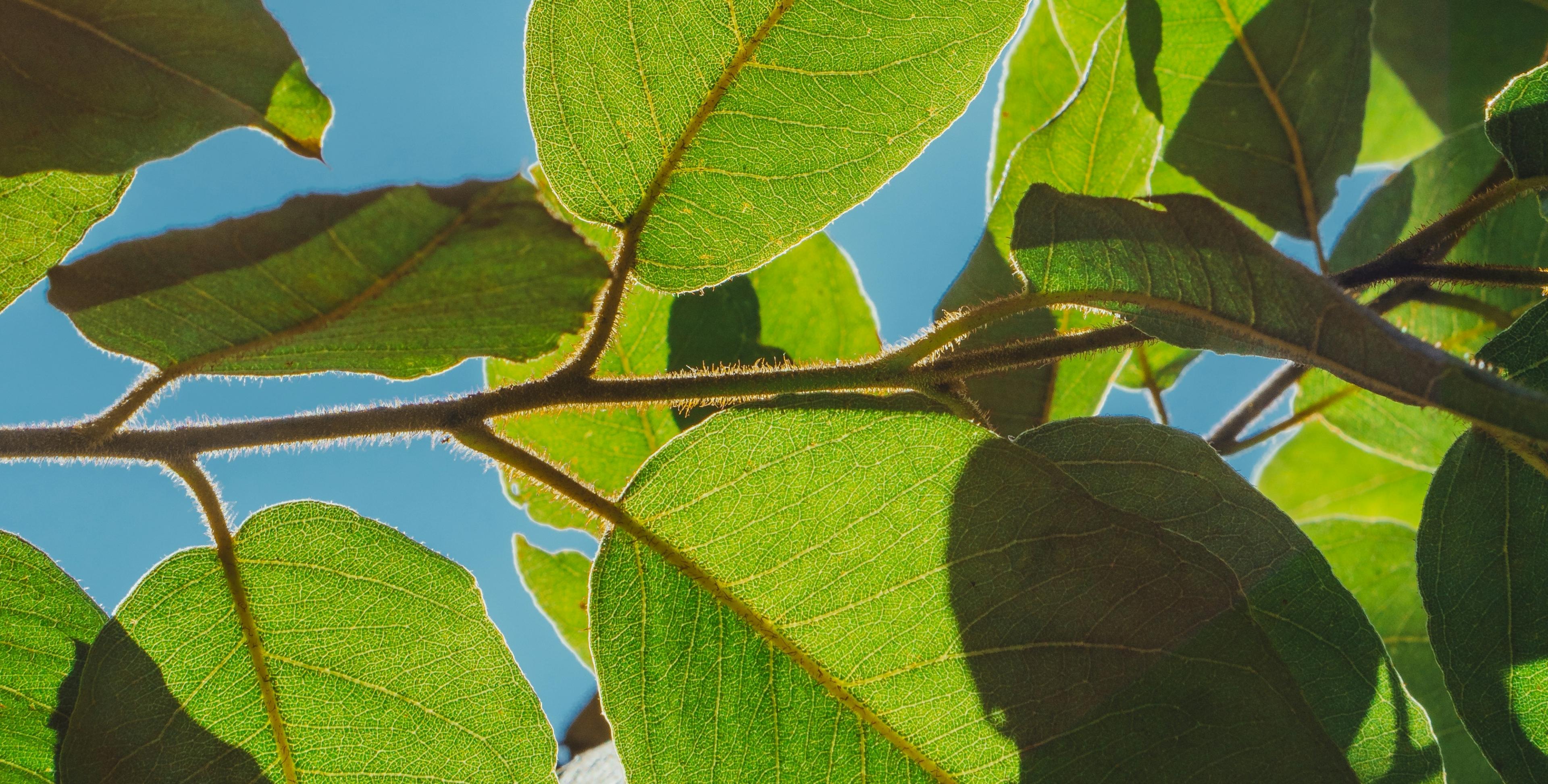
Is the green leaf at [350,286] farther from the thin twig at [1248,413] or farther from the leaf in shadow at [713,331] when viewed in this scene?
the thin twig at [1248,413]

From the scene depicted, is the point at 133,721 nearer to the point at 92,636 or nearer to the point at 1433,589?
the point at 92,636

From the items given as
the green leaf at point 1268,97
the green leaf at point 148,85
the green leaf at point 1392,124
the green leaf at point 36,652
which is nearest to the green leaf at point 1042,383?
the green leaf at point 1268,97

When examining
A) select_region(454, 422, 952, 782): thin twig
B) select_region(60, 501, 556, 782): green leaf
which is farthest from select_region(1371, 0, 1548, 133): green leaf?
select_region(60, 501, 556, 782): green leaf

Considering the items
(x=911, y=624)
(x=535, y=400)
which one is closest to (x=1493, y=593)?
(x=911, y=624)

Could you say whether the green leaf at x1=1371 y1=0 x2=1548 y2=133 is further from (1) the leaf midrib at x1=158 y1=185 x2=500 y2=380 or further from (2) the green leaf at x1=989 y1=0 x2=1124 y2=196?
(1) the leaf midrib at x1=158 y1=185 x2=500 y2=380

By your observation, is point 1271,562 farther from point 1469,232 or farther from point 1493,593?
point 1469,232

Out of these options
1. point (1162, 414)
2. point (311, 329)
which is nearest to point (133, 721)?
point (311, 329)
